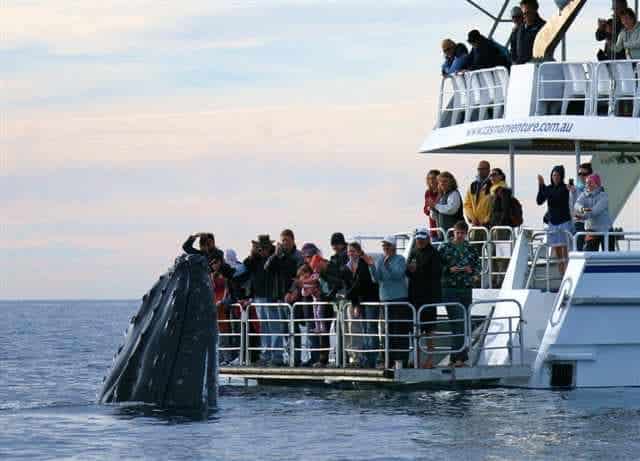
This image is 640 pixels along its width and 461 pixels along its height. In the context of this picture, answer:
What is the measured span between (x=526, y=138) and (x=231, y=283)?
475 cm

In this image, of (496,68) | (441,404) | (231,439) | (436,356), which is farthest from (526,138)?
(231,439)

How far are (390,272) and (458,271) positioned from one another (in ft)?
8.45

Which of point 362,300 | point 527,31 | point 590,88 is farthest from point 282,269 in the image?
point 527,31

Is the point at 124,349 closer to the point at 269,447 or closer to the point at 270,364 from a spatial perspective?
the point at 269,447

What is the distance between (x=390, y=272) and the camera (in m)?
23.8

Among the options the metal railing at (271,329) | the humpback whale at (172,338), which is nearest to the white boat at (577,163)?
the metal railing at (271,329)

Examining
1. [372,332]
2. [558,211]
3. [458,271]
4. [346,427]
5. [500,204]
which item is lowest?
[346,427]

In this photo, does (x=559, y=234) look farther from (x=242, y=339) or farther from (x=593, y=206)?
(x=242, y=339)

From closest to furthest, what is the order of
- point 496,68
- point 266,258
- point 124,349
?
1. point 124,349
2. point 266,258
3. point 496,68

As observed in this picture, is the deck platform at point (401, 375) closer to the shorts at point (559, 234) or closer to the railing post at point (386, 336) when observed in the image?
the railing post at point (386, 336)

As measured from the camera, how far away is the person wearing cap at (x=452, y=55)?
29.3 metres

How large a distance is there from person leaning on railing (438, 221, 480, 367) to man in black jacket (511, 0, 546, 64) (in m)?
3.42

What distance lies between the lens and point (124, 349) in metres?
19.1

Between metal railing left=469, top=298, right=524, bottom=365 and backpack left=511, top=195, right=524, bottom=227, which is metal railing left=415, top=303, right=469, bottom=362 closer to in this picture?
metal railing left=469, top=298, right=524, bottom=365
